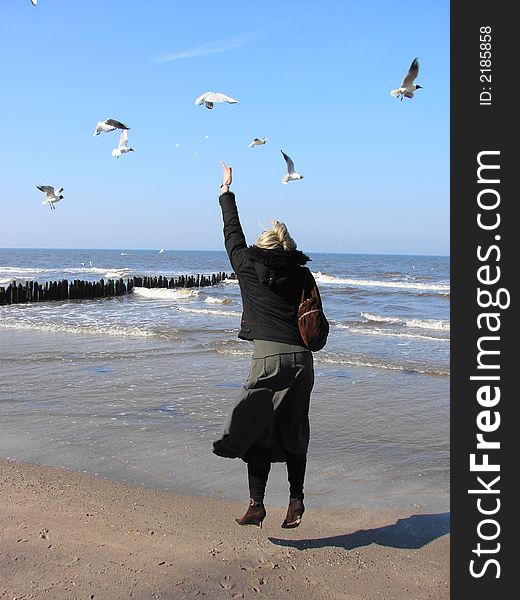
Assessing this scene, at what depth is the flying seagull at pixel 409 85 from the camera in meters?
8.25

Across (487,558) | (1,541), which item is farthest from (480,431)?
(1,541)

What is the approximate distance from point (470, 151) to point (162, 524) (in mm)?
2889

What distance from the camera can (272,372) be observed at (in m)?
3.77

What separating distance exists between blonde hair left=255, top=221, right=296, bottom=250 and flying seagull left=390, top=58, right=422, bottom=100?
16.7ft

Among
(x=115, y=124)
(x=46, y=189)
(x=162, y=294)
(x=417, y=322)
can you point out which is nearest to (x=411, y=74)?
(x=115, y=124)

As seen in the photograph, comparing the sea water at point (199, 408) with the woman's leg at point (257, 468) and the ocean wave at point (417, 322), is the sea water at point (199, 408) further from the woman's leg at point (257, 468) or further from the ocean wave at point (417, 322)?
the ocean wave at point (417, 322)

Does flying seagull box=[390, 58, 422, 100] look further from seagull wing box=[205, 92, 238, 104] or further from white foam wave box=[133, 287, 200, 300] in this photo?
white foam wave box=[133, 287, 200, 300]

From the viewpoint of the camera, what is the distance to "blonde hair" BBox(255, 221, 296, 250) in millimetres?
3832

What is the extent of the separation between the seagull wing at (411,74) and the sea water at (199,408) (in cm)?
428

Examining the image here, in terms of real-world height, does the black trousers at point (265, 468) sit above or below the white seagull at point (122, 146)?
below

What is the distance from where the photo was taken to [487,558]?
3.08 m

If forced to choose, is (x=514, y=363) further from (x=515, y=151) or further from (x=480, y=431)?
(x=515, y=151)

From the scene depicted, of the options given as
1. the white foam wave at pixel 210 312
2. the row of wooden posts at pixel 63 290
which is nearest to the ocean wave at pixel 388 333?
the white foam wave at pixel 210 312

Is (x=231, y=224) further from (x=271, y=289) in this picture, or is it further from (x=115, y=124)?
(x=115, y=124)
